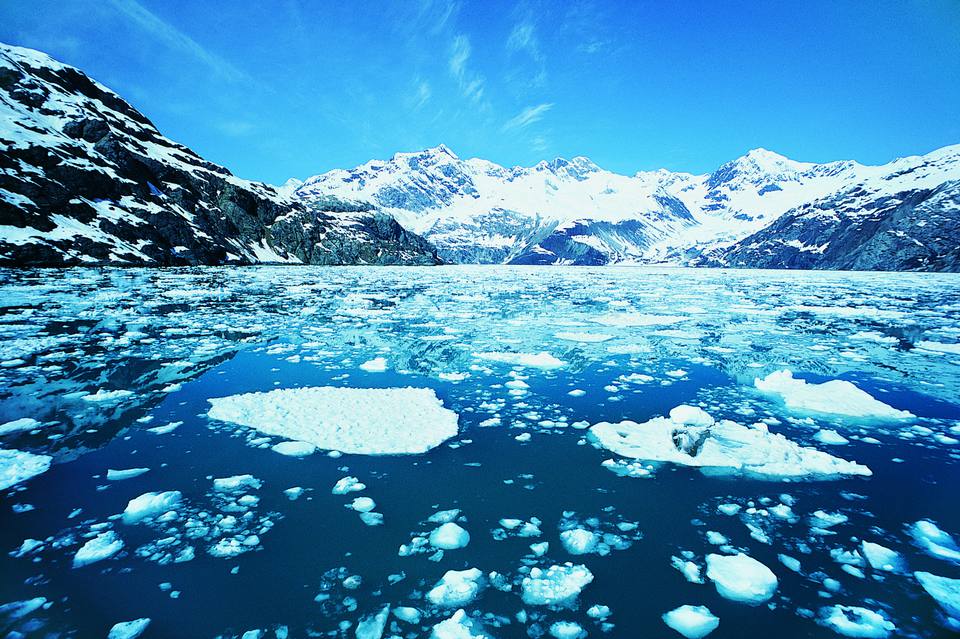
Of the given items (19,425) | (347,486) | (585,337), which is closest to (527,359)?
(585,337)

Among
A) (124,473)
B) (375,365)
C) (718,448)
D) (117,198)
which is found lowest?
(124,473)

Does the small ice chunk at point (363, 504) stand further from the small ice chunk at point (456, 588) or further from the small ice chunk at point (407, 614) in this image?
the small ice chunk at point (407, 614)

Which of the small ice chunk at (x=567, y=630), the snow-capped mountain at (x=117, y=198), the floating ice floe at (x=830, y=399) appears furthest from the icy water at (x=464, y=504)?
the snow-capped mountain at (x=117, y=198)

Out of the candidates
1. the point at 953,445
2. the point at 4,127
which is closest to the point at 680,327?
the point at 953,445

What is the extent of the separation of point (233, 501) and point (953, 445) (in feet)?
34.2

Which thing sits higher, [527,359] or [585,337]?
[585,337]

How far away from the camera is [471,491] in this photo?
518 centimetres

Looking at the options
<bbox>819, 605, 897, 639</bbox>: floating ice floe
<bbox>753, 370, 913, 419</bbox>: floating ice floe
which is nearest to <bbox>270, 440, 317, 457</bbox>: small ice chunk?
<bbox>819, 605, 897, 639</bbox>: floating ice floe

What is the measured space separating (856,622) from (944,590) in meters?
1.09

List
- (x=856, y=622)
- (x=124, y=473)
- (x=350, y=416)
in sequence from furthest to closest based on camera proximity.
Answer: (x=350, y=416) < (x=124, y=473) < (x=856, y=622)

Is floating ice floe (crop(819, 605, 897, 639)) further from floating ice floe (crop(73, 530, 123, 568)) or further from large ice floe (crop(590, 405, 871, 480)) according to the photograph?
floating ice floe (crop(73, 530, 123, 568))

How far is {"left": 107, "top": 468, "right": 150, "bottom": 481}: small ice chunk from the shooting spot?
5.30 metres

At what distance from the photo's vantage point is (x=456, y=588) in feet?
11.8

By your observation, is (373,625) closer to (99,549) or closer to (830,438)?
(99,549)
